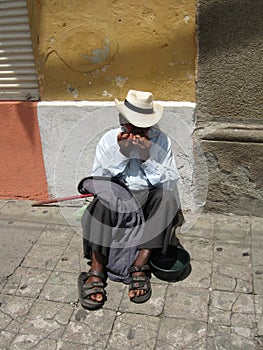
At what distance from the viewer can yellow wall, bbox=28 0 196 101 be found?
10.9 ft

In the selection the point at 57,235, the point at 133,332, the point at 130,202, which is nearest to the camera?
the point at 133,332

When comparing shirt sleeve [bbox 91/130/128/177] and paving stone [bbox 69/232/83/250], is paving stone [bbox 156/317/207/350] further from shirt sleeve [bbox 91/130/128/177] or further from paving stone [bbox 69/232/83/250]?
shirt sleeve [bbox 91/130/128/177]

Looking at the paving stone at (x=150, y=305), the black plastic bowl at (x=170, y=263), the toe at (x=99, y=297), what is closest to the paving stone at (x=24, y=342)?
the toe at (x=99, y=297)

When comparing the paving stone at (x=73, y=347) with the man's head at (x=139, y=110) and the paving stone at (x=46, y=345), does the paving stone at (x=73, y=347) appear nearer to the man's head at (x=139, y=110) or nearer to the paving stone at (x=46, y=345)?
the paving stone at (x=46, y=345)

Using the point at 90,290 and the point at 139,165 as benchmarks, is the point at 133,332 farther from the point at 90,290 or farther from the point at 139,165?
the point at 139,165

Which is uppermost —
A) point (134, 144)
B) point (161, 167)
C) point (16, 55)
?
point (16, 55)

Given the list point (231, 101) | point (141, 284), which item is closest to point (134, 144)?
point (231, 101)

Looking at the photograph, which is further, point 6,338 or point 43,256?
point 43,256

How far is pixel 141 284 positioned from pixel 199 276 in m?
0.46

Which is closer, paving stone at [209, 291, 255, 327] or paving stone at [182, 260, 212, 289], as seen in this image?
paving stone at [209, 291, 255, 327]

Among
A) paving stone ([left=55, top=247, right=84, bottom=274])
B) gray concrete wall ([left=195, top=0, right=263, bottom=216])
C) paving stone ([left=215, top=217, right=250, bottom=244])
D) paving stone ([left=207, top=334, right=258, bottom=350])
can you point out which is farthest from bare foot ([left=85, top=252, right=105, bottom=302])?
gray concrete wall ([left=195, top=0, right=263, bottom=216])

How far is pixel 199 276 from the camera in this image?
3.19 meters

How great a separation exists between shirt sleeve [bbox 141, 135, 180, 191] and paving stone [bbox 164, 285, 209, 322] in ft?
2.63

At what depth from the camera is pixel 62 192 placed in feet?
13.7
